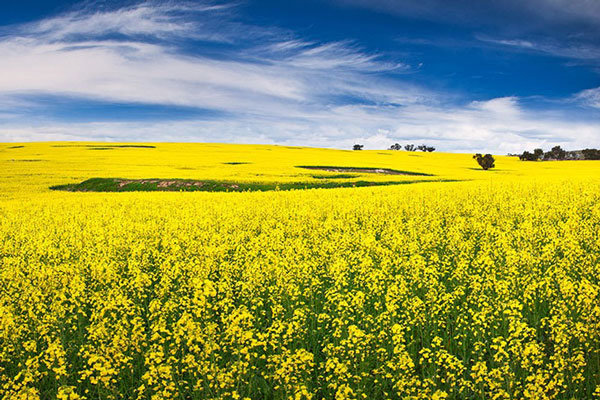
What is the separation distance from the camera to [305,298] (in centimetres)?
825

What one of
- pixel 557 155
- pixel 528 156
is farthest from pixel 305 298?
pixel 557 155

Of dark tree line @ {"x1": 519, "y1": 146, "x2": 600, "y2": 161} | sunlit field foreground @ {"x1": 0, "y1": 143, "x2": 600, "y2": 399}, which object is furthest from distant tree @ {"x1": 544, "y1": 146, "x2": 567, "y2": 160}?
sunlit field foreground @ {"x1": 0, "y1": 143, "x2": 600, "y2": 399}

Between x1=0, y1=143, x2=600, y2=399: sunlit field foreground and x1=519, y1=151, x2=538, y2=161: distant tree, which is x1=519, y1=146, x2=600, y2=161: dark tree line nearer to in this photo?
x1=519, y1=151, x2=538, y2=161: distant tree

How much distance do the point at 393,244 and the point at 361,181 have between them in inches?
1033

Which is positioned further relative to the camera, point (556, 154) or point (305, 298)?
point (556, 154)

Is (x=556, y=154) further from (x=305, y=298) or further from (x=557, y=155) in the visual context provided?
(x=305, y=298)

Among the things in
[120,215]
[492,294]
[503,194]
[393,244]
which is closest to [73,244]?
[120,215]

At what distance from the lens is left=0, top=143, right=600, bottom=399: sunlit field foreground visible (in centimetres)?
513

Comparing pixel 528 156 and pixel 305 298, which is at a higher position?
Answer: pixel 528 156

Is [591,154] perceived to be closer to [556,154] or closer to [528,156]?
[556,154]

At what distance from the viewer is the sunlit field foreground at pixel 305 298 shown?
513cm

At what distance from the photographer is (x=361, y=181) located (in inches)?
1446

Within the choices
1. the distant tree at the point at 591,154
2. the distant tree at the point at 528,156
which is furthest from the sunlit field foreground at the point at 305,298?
the distant tree at the point at 591,154

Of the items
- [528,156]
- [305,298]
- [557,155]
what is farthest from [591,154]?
[305,298]
